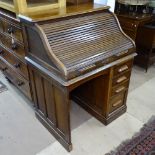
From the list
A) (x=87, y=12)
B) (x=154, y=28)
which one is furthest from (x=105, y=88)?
(x=154, y=28)

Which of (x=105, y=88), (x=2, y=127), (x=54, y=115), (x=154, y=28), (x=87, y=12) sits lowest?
(x=2, y=127)

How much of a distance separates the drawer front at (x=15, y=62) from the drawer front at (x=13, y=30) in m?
0.25

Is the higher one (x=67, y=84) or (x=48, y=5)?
(x=48, y=5)

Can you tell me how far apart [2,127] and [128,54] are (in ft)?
4.53

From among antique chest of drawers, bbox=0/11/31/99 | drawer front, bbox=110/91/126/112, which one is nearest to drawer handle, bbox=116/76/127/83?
drawer front, bbox=110/91/126/112

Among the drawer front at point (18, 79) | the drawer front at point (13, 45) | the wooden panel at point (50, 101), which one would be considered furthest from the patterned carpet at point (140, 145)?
the drawer front at point (13, 45)

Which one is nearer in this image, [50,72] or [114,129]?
[50,72]

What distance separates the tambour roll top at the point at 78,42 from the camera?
1.25 meters

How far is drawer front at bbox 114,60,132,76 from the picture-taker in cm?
159

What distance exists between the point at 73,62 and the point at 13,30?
74 cm

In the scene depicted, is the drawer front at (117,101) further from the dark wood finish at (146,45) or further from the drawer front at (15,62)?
the dark wood finish at (146,45)

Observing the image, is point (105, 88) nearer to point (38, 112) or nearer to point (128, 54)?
point (128, 54)

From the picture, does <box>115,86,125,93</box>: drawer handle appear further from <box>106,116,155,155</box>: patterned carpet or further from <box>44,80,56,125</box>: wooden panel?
<box>44,80,56,125</box>: wooden panel

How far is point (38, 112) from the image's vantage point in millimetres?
1881
